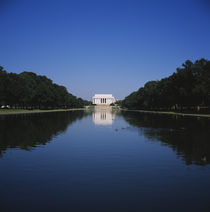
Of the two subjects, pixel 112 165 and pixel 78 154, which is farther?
pixel 78 154

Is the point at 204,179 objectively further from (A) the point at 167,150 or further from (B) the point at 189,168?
(A) the point at 167,150

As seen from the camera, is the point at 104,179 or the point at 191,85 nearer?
the point at 104,179

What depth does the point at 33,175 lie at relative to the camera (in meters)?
12.0

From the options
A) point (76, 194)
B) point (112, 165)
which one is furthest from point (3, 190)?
point (112, 165)

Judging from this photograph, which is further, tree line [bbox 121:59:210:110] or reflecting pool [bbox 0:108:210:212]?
tree line [bbox 121:59:210:110]

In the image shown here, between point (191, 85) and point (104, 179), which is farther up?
point (191, 85)

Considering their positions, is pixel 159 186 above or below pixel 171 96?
below

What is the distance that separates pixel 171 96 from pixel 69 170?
→ 96.3 meters

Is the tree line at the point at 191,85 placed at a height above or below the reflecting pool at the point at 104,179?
above

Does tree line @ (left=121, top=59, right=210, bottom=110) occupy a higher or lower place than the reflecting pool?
higher

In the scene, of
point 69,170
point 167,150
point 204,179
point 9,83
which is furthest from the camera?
point 9,83

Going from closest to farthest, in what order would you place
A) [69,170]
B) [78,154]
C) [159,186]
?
[159,186], [69,170], [78,154]

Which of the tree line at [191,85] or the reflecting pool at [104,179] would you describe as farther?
the tree line at [191,85]

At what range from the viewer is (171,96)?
105 metres
